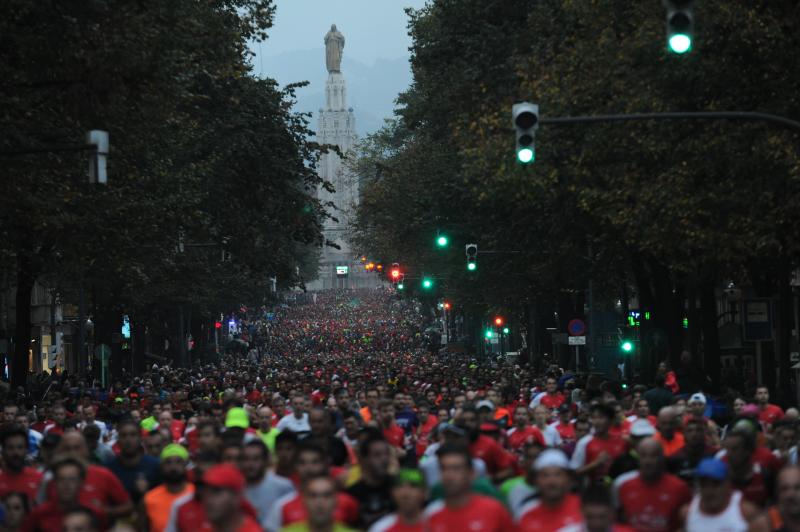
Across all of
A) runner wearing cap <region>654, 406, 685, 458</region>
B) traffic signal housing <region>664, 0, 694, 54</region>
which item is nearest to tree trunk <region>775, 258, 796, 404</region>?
runner wearing cap <region>654, 406, 685, 458</region>

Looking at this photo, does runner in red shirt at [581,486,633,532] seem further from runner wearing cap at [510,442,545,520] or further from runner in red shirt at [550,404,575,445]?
runner in red shirt at [550,404,575,445]

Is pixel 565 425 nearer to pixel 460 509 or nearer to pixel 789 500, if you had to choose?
pixel 789 500

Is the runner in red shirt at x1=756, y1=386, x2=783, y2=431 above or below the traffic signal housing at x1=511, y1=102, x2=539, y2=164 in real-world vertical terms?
below

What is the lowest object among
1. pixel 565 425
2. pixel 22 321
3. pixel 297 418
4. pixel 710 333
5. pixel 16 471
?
pixel 565 425

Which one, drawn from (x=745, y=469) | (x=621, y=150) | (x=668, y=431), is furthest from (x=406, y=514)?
(x=621, y=150)

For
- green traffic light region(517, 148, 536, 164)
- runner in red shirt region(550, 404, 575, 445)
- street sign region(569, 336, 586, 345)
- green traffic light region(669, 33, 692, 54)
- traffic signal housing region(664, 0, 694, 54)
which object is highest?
traffic signal housing region(664, 0, 694, 54)

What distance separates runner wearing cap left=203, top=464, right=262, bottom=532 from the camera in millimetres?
8953

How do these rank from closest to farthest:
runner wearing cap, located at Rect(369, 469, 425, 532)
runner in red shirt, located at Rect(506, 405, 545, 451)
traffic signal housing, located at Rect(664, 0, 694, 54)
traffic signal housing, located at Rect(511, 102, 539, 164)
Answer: runner wearing cap, located at Rect(369, 469, 425, 532) < traffic signal housing, located at Rect(664, 0, 694, 54) < traffic signal housing, located at Rect(511, 102, 539, 164) < runner in red shirt, located at Rect(506, 405, 545, 451)

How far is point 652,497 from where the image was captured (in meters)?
10.4

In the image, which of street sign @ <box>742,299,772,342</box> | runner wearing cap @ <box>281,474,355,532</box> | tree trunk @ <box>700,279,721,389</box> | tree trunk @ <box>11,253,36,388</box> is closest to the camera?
runner wearing cap @ <box>281,474,355,532</box>

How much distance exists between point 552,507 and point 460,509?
61 centimetres

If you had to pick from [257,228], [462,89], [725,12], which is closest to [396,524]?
[725,12]

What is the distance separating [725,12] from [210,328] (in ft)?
276

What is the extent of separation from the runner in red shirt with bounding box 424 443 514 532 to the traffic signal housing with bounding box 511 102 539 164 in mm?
7996
